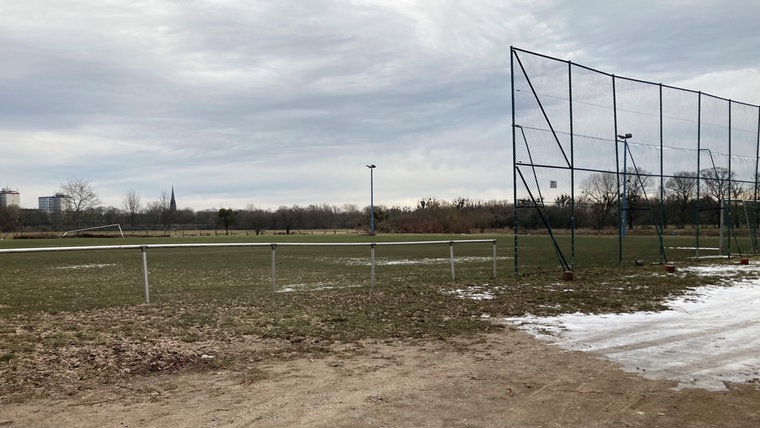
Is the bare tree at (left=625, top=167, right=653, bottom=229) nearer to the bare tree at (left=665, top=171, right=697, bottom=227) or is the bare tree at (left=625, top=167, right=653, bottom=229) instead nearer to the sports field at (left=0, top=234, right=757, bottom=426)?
the bare tree at (left=665, top=171, right=697, bottom=227)

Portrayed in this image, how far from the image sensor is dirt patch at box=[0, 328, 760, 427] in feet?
13.1

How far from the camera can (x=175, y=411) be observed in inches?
163

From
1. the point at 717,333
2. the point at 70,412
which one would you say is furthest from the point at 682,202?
the point at 70,412

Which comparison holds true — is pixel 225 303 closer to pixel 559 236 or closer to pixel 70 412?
pixel 70 412

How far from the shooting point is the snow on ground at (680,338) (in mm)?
5352

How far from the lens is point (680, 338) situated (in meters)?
6.88

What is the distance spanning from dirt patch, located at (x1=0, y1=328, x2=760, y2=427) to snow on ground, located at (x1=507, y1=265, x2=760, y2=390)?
404mm

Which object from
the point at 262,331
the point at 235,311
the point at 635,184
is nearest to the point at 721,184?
the point at 635,184

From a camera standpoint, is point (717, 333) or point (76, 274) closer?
point (717, 333)

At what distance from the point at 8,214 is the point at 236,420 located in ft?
292

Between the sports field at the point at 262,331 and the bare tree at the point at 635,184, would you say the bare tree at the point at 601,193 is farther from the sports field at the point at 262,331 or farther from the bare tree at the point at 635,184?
the sports field at the point at 262,331

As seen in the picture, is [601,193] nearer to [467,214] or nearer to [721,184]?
[721,184]

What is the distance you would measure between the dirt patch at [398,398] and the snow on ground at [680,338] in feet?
1.32

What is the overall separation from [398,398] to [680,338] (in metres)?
4.34
